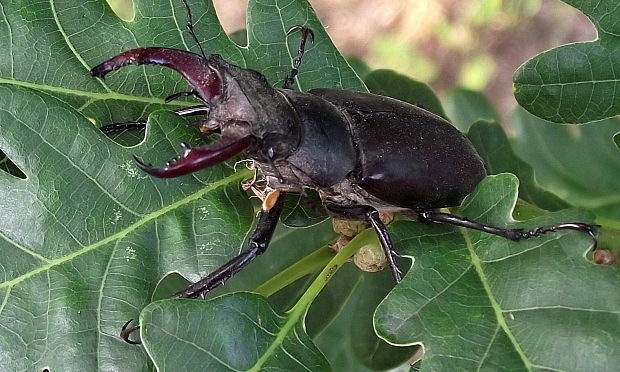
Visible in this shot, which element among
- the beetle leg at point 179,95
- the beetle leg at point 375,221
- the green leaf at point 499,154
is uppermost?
the beetle leg at point 179,95

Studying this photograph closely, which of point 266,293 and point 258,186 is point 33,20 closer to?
point 258,186

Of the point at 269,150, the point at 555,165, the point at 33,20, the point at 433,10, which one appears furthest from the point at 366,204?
the point at 433,10

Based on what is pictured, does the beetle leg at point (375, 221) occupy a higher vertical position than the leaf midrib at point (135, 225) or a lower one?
lower

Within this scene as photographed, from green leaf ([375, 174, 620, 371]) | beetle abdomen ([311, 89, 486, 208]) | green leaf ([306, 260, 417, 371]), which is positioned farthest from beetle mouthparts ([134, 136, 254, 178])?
green leaf ([306, 260, 417, 371])

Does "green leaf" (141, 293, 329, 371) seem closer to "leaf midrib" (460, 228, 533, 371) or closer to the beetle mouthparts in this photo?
the beetle mouthparts

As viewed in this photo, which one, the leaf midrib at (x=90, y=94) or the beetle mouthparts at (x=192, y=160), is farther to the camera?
the leaf midrib at (x=90, y=94)

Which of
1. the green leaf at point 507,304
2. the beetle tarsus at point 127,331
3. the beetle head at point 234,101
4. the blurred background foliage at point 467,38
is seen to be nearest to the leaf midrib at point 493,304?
the green leaf at point 507,304

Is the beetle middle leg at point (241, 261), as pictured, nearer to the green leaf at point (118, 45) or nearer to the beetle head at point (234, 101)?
the beetle head at point (234, 101)

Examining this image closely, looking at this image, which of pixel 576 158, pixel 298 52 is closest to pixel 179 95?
pixel 298 52
